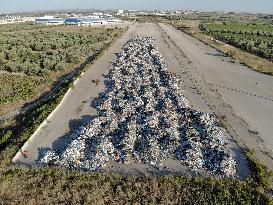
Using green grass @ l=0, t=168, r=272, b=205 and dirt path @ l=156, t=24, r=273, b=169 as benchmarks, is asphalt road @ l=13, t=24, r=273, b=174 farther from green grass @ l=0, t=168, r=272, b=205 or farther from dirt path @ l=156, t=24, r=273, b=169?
green grass @ l=0, t=168, r=272, b=205

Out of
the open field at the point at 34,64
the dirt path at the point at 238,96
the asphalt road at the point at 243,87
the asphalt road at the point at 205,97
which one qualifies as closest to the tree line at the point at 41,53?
the open field at the point at 34,64

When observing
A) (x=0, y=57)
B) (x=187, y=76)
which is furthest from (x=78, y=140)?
(x=0, y=57)

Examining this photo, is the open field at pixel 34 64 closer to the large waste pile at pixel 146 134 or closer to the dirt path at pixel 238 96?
the large waste pile at pixel 146 134

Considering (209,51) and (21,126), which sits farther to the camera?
(209,51)

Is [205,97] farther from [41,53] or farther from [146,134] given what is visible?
[41,53]

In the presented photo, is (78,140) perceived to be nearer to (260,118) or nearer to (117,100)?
(117,100)

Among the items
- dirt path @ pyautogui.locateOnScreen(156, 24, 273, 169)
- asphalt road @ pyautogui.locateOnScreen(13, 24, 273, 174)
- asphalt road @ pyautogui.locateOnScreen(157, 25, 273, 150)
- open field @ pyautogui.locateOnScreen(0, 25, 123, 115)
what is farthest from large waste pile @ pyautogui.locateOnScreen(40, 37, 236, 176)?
open field @ pyautogui.locateOnScreen(0, 25, 123, 115)
